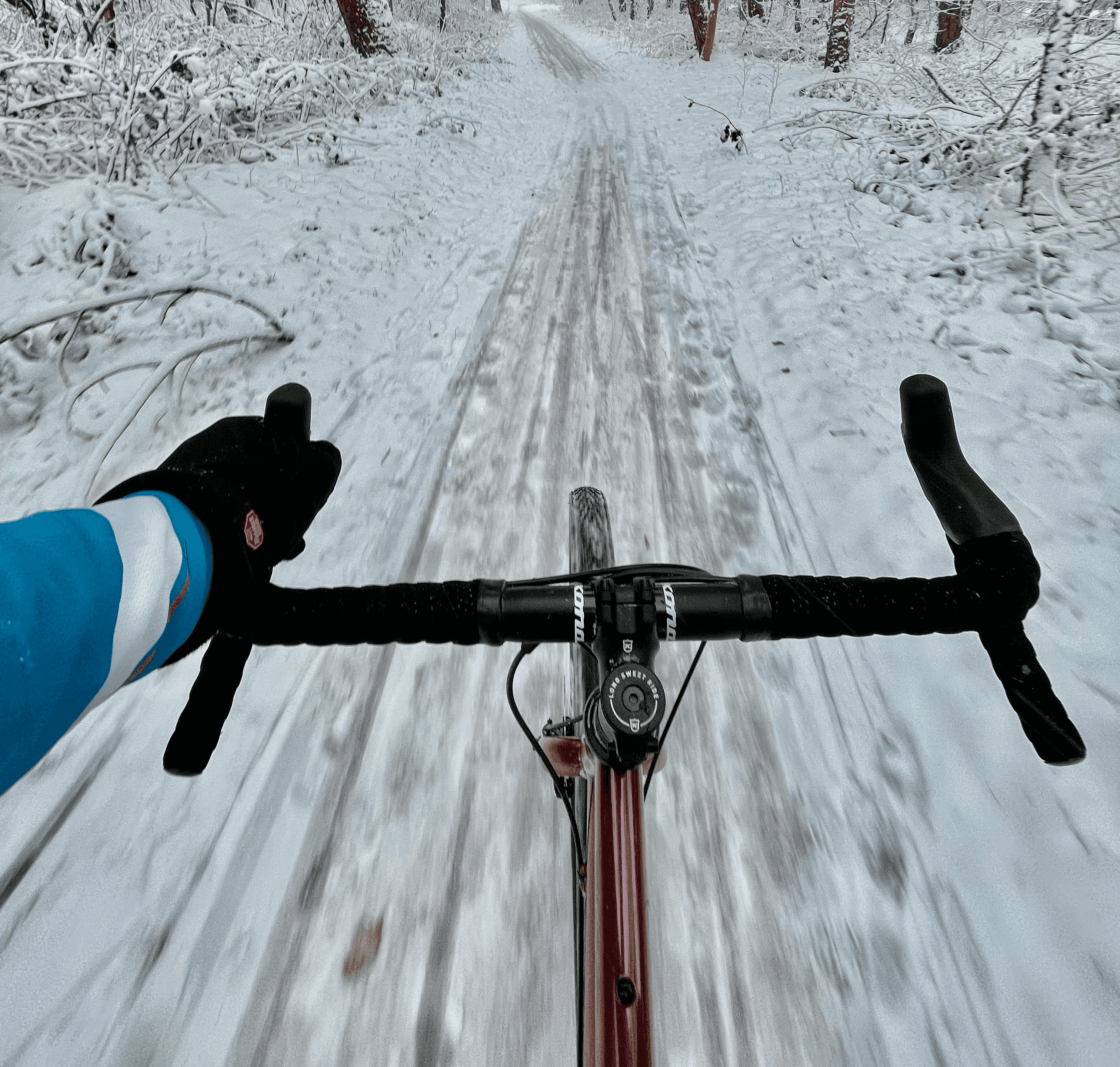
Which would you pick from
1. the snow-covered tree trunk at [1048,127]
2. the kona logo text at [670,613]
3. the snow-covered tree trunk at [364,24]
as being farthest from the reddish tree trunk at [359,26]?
the kona logo text at [670,613]

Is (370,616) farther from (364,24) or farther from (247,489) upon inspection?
(364,24)

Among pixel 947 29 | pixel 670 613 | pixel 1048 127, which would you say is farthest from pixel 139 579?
pixel 947 29

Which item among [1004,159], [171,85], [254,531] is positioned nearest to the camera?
[254,531]

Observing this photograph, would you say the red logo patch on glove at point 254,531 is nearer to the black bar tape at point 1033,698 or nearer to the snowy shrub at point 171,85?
the black bar tape at point 1033,698

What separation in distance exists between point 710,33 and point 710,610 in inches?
718

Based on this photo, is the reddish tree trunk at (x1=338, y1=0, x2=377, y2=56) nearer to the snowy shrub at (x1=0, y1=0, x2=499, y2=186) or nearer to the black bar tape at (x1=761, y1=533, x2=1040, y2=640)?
the snowy shrub at (x1=0, y1=0, x2=499, y2=186)

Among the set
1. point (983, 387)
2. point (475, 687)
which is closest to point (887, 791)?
point (475, 687)

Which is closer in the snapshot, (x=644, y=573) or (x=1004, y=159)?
(x=644, y=573)

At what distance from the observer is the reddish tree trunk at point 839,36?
907 cm

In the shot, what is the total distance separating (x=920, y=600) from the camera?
0.89 m

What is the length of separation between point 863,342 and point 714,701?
9.67ft

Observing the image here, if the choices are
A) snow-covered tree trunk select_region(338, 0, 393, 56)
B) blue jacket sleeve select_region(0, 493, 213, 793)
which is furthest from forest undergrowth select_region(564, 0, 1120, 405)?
snow-covered tree trunk select_region(338, 0, 393, 56)

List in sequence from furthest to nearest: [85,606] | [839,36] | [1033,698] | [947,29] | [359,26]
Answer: [839,36] < [947,29] < [359,26] < [1033,698] < [85,606]

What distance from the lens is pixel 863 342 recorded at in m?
3.57
